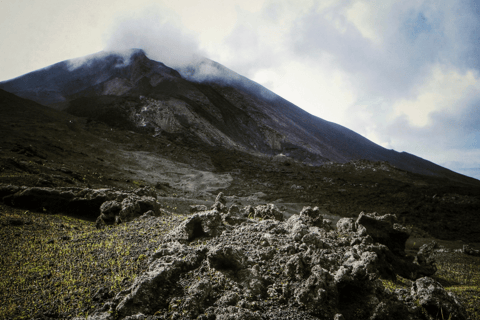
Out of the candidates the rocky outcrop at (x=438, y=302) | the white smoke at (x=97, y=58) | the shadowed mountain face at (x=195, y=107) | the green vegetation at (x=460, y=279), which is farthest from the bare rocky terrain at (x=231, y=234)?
the white smoke at (x=97, y=58)

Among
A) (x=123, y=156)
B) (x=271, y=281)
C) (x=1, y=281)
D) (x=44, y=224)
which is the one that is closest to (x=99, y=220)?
(x=44, y=224)

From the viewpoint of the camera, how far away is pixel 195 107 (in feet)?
226

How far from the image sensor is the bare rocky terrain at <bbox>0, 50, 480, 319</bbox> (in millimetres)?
4922

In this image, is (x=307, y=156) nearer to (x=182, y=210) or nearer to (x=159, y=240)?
(x=182, y=210)

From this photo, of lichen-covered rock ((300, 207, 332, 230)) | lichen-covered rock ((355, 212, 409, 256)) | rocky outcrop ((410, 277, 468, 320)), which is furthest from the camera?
lichen-covered rock ((355, 212, 409, 256))

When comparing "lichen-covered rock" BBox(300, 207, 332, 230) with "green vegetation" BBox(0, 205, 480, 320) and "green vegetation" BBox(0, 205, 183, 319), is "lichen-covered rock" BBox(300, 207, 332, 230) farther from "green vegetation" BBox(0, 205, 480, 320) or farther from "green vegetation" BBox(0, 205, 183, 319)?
"green vegetation" BBox(0, 205, 183, 319)

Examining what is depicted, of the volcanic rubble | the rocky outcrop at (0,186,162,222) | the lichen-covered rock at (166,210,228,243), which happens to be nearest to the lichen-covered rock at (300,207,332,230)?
the volcanic rubble

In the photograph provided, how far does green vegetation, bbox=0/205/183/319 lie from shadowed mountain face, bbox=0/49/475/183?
46.7 m

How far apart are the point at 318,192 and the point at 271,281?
29341 mm

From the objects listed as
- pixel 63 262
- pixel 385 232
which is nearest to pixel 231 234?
pixel 63 262

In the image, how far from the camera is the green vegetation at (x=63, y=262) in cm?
530

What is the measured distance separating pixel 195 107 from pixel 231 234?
2565 inches

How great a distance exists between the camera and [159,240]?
25.8 feet

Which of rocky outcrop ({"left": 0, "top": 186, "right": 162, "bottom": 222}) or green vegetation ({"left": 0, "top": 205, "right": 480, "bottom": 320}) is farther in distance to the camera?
rocky outcrop ({"left": 0, "top": 186, "right": 162, "bottom": 222})
